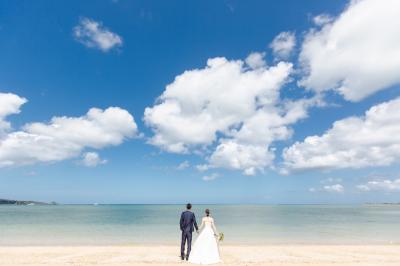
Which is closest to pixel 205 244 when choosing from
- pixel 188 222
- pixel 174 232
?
pixel 188 222

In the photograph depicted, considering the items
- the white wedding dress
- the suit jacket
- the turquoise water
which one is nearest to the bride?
the white wedding dress

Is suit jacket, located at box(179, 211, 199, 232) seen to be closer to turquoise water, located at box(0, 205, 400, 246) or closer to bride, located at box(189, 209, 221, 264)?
bride, located at box(189, 209, 221, 264)

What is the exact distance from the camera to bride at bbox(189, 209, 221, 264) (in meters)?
14.2
